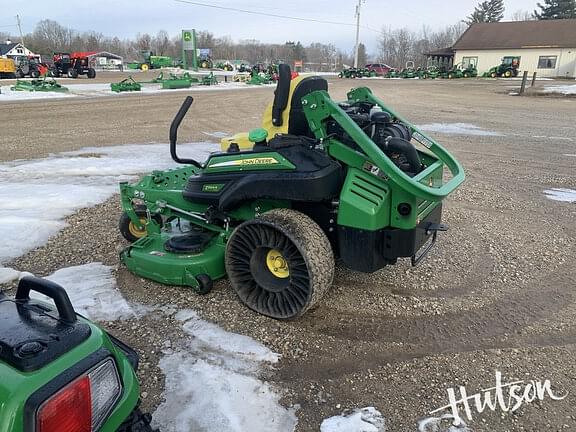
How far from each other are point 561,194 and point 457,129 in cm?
650

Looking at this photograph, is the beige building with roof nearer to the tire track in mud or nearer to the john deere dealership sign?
the john deere dealership sign

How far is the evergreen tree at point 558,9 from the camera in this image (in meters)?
63.9

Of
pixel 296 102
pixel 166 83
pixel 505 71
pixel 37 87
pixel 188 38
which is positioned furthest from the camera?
pixel 188 38

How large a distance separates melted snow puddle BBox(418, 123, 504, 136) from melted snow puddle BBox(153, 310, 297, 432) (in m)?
A: 10.6

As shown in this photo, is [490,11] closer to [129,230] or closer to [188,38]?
[188,38]

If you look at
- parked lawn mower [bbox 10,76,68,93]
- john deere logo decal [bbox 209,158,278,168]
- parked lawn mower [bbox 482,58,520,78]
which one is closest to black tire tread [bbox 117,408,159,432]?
john deere logo decal [bbox 209,158,278,168]

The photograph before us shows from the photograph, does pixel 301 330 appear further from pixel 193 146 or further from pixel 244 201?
pixel 193 146

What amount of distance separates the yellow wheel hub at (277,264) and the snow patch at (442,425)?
4.39 ft

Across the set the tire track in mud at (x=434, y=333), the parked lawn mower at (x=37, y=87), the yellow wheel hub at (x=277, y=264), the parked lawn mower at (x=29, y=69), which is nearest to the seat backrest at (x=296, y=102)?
the yellow wheel hub at (x=277, y=264)

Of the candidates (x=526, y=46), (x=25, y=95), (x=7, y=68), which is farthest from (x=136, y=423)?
(x=526, y=46)

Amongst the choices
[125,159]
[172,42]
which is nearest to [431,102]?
[125,159]

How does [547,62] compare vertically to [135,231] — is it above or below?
above

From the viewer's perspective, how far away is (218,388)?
2.78 meters

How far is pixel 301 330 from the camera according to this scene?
11.1 ft
